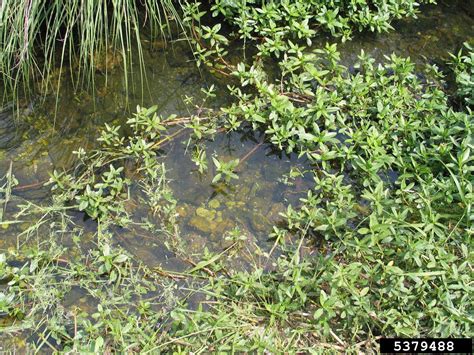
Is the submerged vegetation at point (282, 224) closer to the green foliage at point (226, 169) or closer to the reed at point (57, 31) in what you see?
the green foliage at point (226, 169)

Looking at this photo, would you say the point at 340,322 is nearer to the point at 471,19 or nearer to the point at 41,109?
the point at 41,109

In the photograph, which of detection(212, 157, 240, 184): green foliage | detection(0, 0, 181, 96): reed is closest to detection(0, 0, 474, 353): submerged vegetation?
detection(212, 157, 240, 184): green foliage

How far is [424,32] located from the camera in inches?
166

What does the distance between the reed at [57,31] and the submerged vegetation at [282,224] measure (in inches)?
5.1

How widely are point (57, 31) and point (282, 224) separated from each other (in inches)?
78.8

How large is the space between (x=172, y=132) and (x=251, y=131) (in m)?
0.51

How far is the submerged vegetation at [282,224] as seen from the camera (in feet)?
8.19

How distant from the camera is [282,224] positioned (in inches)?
121

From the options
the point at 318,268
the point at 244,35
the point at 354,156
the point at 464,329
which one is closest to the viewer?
the point at 464,329

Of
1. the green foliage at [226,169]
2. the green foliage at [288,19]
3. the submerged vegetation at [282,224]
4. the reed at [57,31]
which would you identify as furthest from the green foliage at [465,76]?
the reed at [57,31]

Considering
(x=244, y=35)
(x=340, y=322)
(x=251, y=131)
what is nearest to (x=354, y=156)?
(x=251, y=131)

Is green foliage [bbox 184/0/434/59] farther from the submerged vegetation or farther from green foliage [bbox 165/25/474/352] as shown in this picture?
green foliage [bbox 165/25/474/352]

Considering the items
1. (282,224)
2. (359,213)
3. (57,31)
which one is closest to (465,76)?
(359,213)

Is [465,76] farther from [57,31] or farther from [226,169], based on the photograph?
[57,31]
